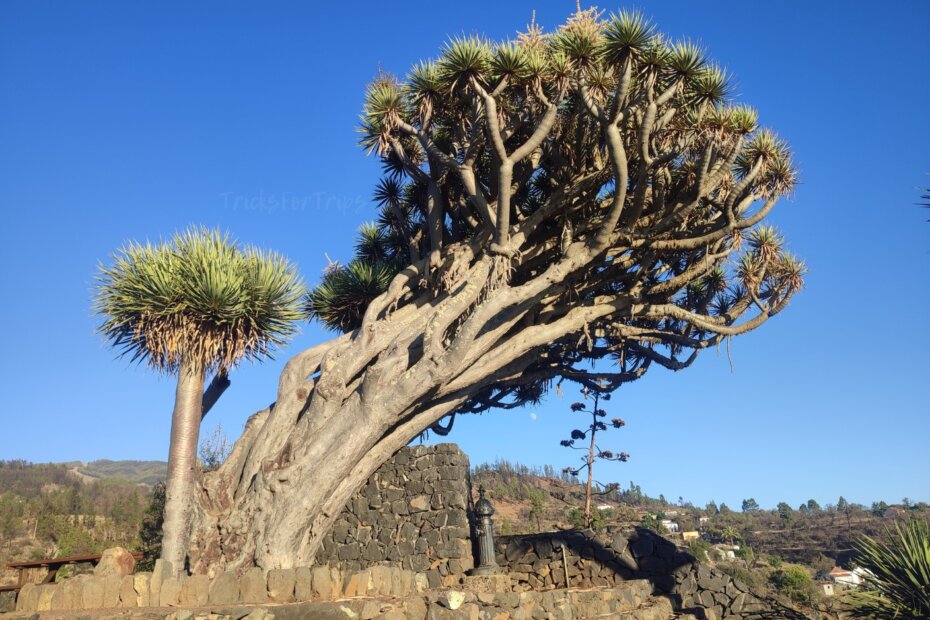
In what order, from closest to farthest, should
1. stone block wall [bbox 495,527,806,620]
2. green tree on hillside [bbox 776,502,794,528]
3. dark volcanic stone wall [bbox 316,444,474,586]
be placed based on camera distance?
dark volcanic stone wall [bbox 316,444,474,586] → stone block wall [bbox 495,527,806,620] → green tree on hillside [bbox 776,502,794,528]

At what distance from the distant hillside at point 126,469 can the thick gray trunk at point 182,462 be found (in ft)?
257

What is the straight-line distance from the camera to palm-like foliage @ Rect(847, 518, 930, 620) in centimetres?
666

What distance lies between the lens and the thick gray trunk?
8664 millimetres

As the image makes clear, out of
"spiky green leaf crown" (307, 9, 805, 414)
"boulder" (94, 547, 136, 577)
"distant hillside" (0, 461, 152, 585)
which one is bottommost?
"boulder" (94, 547, 136, 577)

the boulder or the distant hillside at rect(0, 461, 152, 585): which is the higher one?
the distant hillside at rect(0, 461, 152, 585)

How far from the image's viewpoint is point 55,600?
6.03 metres

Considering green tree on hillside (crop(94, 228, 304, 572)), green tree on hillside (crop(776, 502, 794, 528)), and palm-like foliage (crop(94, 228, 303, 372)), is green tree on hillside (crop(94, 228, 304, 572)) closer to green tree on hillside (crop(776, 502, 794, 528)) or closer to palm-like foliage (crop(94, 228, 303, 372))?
palm-like foliage (crop(94, 228, 303, 372))

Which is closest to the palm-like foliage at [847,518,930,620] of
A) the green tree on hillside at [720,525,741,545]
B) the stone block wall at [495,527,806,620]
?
the stone block wall at [495,527,806,620]

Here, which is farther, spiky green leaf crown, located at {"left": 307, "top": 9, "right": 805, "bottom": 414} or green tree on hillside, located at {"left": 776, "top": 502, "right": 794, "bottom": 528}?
green tree on hillside, located at {"left": 776, "top": 502, "right": 794, "bottom": 528}

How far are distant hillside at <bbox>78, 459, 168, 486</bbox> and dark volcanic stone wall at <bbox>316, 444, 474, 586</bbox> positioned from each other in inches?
3043

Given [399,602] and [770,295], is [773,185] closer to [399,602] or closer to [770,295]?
[770,295]

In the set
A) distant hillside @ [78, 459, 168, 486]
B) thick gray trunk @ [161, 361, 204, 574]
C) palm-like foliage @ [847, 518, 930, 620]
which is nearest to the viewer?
palm-like foliage @ [847, 518, 930, 620]

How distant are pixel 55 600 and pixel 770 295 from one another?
10.2m

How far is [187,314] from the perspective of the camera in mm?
9477
